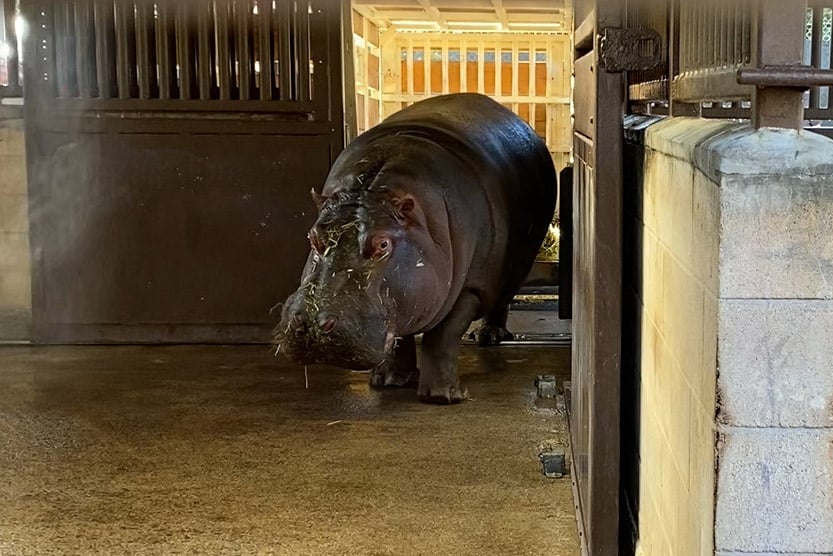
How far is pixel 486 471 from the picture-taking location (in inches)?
129

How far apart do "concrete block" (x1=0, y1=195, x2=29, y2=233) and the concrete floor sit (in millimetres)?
886

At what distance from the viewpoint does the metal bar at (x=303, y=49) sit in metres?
5.26

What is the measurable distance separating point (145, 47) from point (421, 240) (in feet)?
7.87

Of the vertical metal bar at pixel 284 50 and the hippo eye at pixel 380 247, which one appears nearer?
the hippo eye at pixel 380 247

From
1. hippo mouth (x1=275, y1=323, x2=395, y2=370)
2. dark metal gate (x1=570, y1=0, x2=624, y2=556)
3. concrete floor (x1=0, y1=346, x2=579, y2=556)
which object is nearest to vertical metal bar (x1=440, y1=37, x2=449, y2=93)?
concrete floor (x1=0, y1=346, x2=579, y2=556)

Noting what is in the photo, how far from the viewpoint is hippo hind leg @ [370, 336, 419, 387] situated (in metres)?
4.39

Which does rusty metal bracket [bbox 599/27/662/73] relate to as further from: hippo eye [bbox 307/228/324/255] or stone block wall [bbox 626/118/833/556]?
hippo eye [bbox 307/228/324/255]

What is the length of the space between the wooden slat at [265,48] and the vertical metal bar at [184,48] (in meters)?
0.35

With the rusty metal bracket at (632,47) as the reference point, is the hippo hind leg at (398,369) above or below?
below

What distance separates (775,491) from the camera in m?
1.37

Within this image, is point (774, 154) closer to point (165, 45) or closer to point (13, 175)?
point (165, 45)

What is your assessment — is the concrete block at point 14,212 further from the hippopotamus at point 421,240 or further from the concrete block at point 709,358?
the concrete block at point 709,358

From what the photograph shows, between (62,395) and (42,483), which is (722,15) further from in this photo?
(62,395)

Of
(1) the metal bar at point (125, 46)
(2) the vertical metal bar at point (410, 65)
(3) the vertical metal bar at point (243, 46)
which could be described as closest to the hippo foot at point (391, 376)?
(3) the vertical metal bar at point (243, 46)
